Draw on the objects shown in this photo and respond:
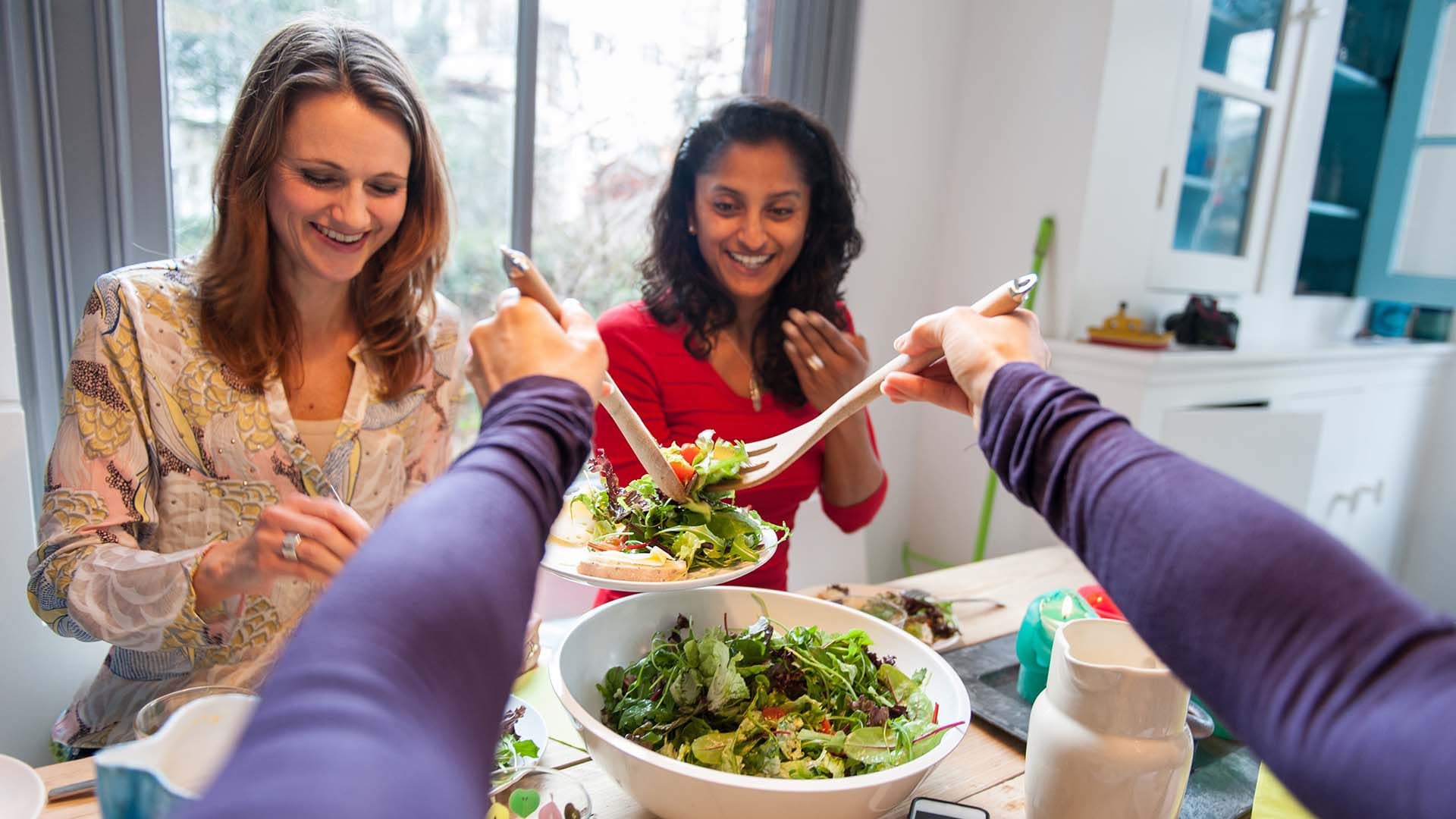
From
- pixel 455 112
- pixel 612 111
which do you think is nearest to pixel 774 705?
pixel 455 112

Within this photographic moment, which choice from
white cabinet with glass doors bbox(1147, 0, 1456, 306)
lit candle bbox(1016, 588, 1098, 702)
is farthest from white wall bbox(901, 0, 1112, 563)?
lit candle bbox(1016, 588, 1098, 702)

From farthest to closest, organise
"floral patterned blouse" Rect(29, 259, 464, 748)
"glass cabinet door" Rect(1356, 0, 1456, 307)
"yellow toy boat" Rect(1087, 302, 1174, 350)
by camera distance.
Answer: "glass cabinet door" Rect(1356, 0, 1456, 307)
"yellow toy boat" Rect(1087, 302, 1174, 350)
"floral patterned blouse" Rect(29, 259, 464, 748)

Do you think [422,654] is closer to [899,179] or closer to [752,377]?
[752,377]

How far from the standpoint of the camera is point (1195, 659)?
1.67 ft

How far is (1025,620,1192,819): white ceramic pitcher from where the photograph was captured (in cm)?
75

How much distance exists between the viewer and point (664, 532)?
3.36 ft

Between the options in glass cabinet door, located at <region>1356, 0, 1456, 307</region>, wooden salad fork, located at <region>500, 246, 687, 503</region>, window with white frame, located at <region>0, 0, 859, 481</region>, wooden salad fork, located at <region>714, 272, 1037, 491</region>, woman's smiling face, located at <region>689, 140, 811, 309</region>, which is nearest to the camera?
wooden salad fork, located at <region>500, 246, 687, 503</region>

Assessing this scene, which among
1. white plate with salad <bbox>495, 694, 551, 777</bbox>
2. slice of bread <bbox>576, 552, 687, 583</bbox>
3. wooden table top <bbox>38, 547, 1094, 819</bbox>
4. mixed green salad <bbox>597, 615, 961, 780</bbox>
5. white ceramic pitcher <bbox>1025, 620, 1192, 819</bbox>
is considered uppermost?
slice of bread <bbox>576, 552, 687, 583</bbox>

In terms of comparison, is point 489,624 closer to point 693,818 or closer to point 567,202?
point 693,818

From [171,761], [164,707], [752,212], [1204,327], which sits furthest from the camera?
[1204,327]

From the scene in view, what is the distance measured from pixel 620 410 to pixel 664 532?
0.19 metres

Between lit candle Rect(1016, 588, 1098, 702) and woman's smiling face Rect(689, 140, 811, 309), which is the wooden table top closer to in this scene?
lit candle Rect(1016, 588, 1098, 702)

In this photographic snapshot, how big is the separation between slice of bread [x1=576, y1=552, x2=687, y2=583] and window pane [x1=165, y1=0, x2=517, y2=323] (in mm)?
1024

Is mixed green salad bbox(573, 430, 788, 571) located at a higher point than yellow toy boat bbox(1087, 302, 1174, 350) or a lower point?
lower
